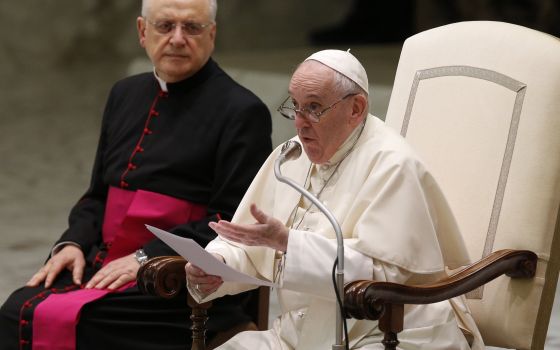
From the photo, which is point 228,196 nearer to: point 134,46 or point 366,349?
point 366,349

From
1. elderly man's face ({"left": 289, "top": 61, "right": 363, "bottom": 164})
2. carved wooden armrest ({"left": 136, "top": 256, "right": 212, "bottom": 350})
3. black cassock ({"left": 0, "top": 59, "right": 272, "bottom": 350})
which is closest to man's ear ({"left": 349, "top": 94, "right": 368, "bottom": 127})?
elderly man's face ({"left": 289, "top": 61, "right": 363, "bottom": 164})

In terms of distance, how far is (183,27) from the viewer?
458 centimetres

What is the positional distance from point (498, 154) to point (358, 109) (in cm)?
56

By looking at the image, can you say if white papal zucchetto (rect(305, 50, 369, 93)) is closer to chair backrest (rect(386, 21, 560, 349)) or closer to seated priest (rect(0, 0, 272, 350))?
chair backrest (rect(386, 21, 560, 349))

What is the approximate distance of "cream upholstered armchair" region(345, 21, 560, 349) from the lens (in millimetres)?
3807

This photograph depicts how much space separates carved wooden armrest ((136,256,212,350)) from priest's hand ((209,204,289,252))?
465 millimetres

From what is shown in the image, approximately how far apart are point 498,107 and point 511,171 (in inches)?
9.2

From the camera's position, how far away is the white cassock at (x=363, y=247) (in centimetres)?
352

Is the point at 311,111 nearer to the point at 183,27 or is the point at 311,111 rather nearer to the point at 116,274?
the point at 183,27

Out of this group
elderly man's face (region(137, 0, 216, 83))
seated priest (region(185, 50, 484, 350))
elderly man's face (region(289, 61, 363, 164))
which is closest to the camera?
seated priest (region(185, 50, 484, 350))

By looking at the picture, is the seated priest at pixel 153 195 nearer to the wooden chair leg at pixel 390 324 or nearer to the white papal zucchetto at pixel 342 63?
the white papal zucchetto at pixel 342 63

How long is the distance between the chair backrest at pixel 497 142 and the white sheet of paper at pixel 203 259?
0.88m

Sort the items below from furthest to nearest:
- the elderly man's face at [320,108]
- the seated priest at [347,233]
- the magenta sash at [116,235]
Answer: the magenta sash at [116,235] < the elderly man's face at [320,108] < the seated priest at [347,233]

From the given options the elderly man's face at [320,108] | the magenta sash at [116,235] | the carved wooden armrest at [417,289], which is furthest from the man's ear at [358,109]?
the magenta sash at [116,235]
